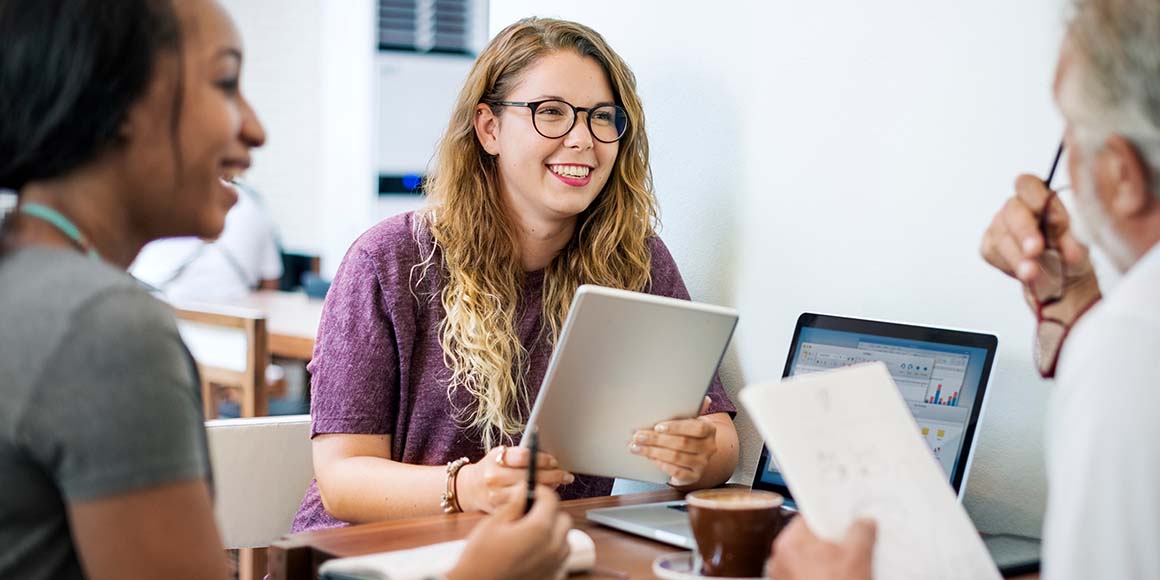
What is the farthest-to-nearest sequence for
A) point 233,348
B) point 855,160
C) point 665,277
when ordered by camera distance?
1. point 233,348
2. point 665,277
3. point 855,160

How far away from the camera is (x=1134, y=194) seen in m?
0.94

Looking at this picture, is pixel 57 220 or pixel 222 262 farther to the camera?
pixel 222 262

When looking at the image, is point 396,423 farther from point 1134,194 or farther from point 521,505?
point 1134,194

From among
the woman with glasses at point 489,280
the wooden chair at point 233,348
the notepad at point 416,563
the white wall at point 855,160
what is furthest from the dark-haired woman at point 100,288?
the wooden chair at point 233,348

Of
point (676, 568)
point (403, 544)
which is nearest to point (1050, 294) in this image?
point (676, 568)

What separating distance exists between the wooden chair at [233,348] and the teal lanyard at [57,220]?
2.11 m

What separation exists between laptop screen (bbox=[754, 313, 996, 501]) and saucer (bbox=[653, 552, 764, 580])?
403 mm

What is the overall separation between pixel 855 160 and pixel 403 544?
0.83 metres

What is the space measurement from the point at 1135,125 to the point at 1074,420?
22 centimetres

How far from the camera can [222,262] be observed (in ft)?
15.1

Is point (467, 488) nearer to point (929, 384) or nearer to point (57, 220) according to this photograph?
point (929, 384)

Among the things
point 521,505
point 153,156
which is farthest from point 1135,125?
point 153,156

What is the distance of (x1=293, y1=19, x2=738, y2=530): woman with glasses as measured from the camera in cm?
174

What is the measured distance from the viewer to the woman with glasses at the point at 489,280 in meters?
1.74
